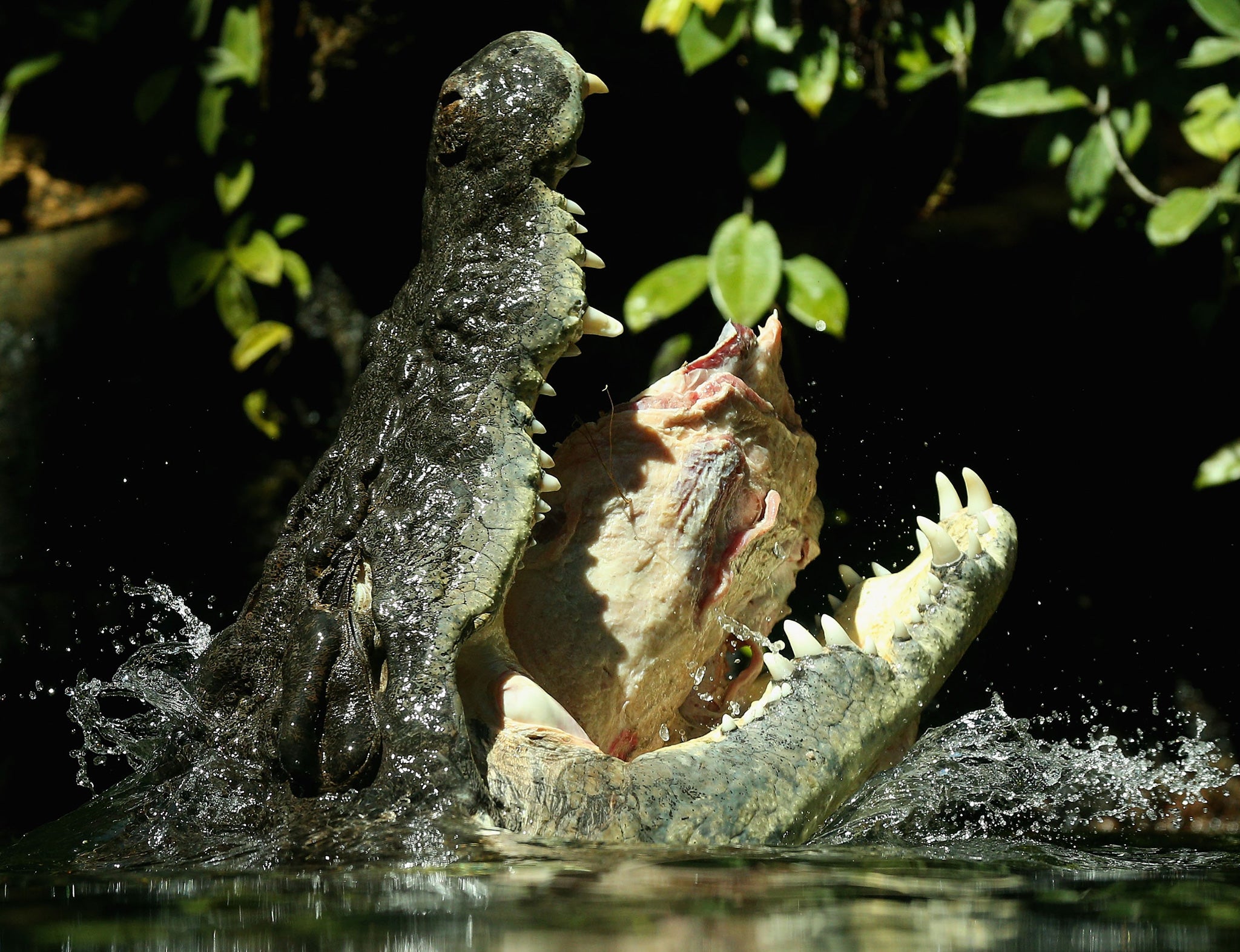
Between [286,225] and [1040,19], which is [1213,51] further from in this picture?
[286,225]

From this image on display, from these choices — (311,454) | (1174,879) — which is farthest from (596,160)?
(1174,879)

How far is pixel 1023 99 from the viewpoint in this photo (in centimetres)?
341

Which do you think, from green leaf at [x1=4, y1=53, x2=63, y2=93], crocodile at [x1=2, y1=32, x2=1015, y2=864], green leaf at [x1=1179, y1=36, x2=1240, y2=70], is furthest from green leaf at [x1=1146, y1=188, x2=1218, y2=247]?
green leaf at [x1=4, y1=53, x2=63, y2=93]

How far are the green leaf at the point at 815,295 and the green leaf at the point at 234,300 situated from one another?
5.48 feet

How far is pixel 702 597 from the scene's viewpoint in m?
1.83

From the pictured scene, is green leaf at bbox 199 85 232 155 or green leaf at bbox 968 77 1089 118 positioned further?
green leaf at bbox 199 85 232 155

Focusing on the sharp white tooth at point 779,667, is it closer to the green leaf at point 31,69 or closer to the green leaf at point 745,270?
the green leaf at point 745,270

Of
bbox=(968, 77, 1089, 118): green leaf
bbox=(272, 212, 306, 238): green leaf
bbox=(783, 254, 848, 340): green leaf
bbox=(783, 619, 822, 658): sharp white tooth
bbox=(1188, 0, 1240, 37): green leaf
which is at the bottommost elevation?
bbox=(783, 619, 822, 658): sharp white tooth

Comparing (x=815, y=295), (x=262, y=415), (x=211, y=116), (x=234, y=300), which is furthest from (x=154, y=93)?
(x=815, y=295)

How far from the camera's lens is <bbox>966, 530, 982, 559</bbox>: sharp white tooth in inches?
73.4

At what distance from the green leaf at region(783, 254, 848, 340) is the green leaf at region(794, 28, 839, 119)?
0.44 meters

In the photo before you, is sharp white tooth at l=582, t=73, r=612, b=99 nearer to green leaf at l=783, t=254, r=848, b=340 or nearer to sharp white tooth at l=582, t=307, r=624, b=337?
sharp white tooth at l=582, t=307, r=624, b=337

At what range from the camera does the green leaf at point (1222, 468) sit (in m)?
3.65

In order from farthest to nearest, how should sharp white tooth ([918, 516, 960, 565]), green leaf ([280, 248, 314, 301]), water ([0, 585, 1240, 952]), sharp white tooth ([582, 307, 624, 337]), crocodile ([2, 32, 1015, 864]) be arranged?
green leaf ([280, 248, 314, 301]) < sharp white tooth ([918, 516, 960, 565]) < sharp white tooth ([582, 307, 624, 337]) < crocodile ([2, 32, 1015, 864]) < water ([0, 585, 1240, 952])
